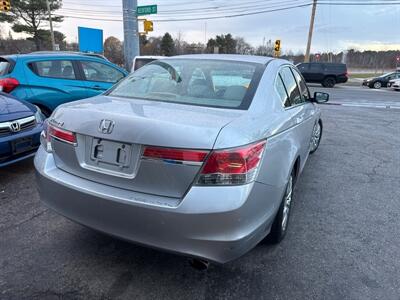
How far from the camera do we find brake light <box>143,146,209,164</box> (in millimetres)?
1821

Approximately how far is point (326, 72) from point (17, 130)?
24725mm

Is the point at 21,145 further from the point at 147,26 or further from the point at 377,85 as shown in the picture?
the point at 377,85

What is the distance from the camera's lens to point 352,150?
6133 millimetres

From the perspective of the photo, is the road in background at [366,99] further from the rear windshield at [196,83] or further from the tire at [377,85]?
the rear windshield at [196,83]

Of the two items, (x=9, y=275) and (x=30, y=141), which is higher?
(x=30, y=141)

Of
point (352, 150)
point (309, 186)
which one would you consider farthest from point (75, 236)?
point (352, 150)

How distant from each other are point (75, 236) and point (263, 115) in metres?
1.95

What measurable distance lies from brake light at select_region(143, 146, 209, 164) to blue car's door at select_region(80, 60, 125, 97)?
16.3 feet

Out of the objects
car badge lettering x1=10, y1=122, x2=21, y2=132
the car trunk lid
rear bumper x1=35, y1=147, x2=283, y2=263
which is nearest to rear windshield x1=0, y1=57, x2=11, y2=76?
car badge lettering x1=10, y1=122, x2=21, y2=132

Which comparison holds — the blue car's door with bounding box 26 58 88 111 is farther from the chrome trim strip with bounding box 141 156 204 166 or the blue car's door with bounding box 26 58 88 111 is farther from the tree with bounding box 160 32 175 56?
the tree with bounding box 160 32 175 56

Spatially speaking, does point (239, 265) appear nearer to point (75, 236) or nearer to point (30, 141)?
point (75, 236)

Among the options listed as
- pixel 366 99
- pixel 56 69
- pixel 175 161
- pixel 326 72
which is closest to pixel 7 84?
pixel 56 69

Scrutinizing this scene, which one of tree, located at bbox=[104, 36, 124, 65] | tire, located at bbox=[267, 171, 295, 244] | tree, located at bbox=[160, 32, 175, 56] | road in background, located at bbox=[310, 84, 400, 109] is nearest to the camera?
tire, located at bbox=[267, 171, 295, 244]

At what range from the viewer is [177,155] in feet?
6.04
